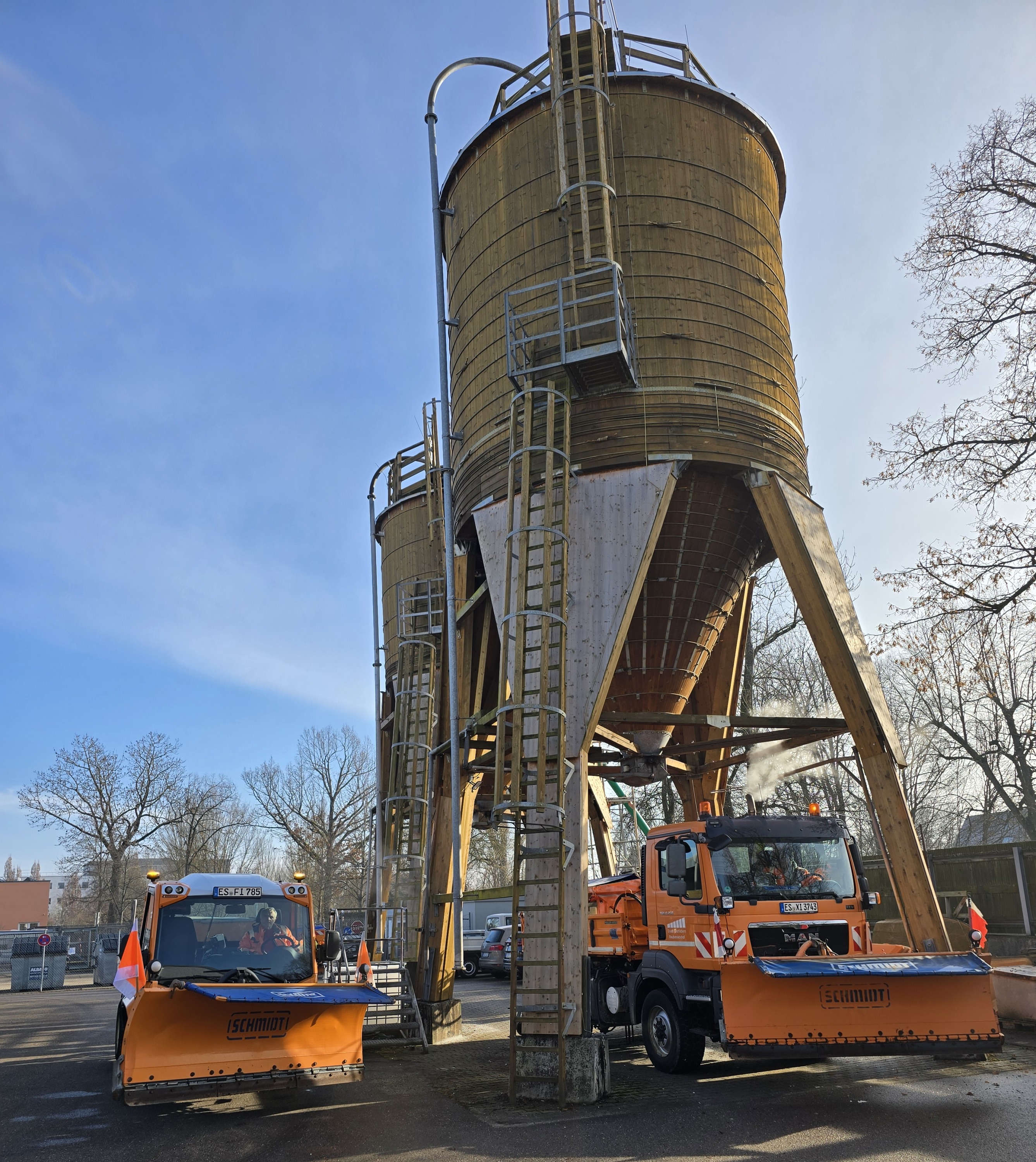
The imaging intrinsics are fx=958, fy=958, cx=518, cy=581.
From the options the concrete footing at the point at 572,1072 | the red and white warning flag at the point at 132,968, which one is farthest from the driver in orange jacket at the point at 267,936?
the concrete footing at the point at 572,1072

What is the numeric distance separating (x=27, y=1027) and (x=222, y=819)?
177 feet

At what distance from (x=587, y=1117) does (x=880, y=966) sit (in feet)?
9.16

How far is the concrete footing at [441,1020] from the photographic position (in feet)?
42.1

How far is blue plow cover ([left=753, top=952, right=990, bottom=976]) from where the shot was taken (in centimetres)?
797

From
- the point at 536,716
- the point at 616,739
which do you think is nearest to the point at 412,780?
the point at 616,739

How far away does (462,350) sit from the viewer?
46.5ft

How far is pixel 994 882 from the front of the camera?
17172 mm

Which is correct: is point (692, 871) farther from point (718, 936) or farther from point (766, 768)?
point (766, 768)

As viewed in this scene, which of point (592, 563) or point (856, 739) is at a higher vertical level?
point (592, 563)

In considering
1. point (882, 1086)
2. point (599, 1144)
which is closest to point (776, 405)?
point (882, 1086)

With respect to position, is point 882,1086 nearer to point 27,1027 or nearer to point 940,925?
point 940,925

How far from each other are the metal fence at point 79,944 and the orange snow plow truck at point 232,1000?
30.9 meters

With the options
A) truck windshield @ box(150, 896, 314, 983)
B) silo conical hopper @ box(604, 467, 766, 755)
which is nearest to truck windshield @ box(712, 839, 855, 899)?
silo conical hopper @ box(604, 467, 766, 755)

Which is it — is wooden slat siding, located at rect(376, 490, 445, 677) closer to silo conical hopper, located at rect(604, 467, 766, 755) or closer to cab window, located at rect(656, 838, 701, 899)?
silo conical hopper, located at rect(604, 467, 766, 755)
